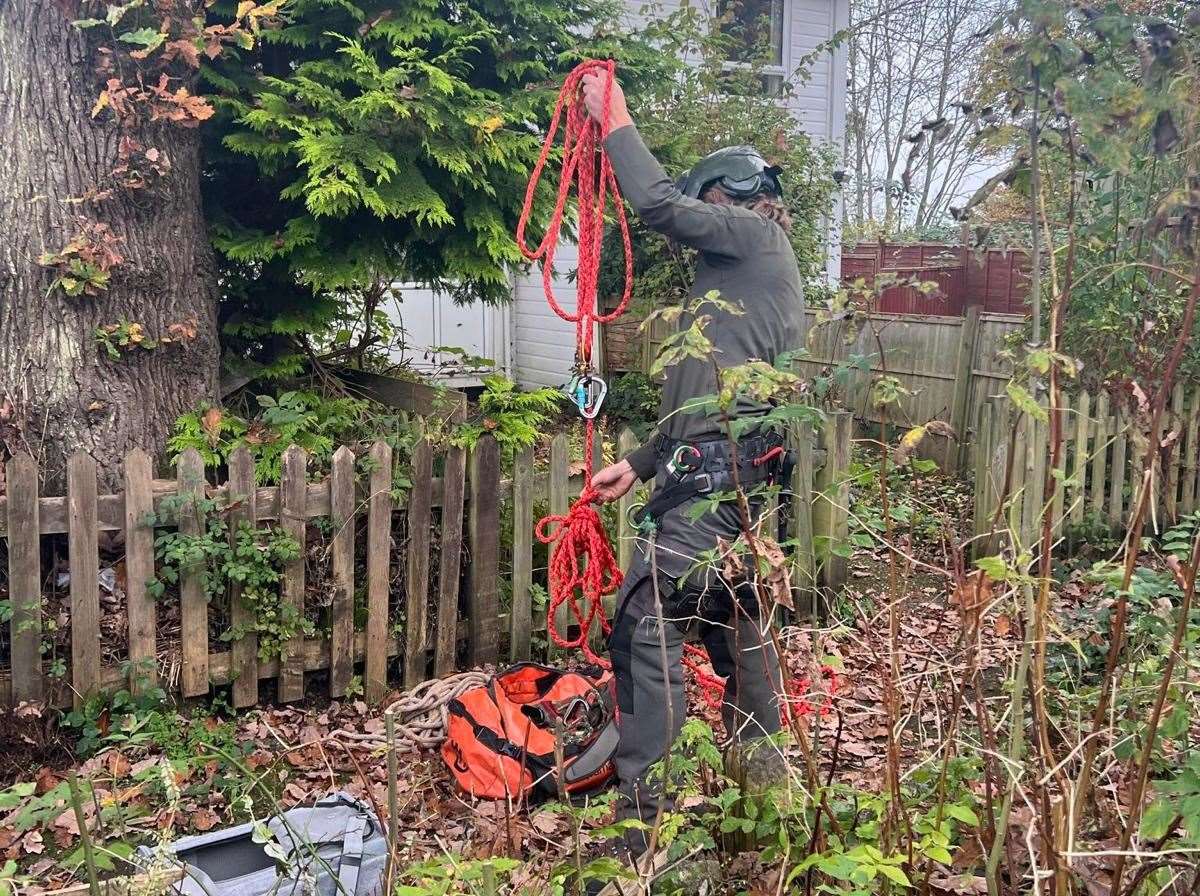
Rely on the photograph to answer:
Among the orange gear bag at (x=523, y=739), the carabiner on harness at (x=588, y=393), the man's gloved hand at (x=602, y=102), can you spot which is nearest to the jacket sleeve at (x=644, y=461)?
the carabiner on harness at (x=588, y=393)

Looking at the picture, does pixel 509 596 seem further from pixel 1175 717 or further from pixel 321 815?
pixel 1175 717

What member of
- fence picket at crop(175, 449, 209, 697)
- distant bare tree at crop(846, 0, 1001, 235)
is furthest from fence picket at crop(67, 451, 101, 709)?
distant bare tree at crop(846, 0, 1001, 235)

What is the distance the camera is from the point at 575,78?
3348mm

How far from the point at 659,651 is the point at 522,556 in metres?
1.91

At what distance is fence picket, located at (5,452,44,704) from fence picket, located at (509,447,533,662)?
2024 mm

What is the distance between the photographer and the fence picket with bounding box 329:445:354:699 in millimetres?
4605

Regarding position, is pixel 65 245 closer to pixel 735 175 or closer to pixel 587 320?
pixel 587 320

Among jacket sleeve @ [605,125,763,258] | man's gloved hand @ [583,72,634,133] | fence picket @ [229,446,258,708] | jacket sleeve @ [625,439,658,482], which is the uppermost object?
man's gloved hand @ [583,72,634,133]

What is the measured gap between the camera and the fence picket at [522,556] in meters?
5.09

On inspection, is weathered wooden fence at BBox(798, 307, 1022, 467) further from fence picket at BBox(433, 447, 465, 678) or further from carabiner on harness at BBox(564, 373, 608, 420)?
carabiner on harness at BBox(564, 373, 608, 420)

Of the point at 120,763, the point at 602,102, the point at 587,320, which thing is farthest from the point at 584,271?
the point at 120,763

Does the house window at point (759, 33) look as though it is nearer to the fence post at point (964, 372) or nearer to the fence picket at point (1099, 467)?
the fence post at point (964, 372)

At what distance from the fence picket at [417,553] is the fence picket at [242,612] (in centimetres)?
67

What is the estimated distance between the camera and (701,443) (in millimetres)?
3361
